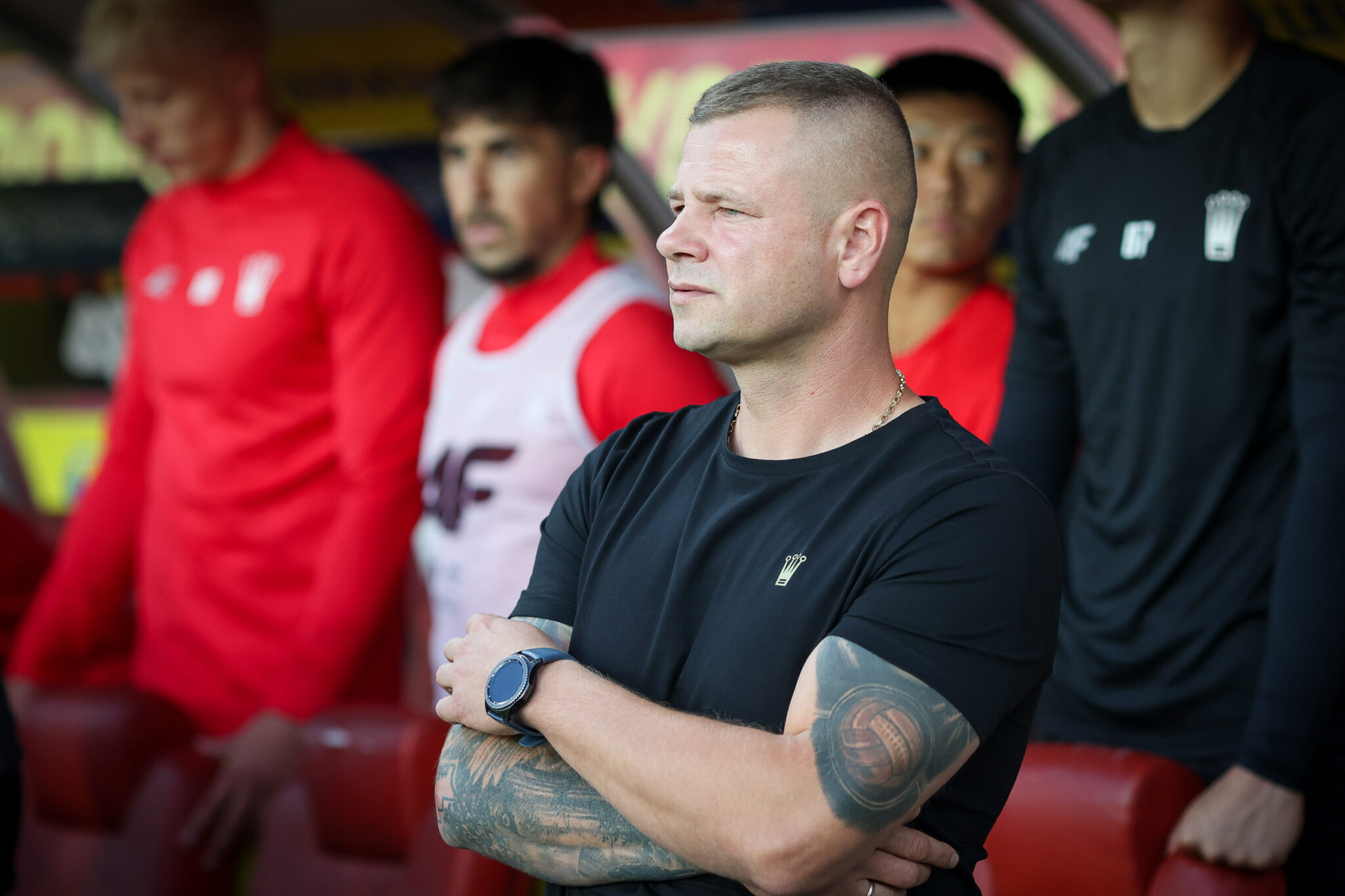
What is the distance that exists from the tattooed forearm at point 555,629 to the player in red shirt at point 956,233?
0.97 metres

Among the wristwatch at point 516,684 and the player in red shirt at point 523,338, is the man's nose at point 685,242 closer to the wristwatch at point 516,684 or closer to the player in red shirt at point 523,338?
the wristwatch at point 516,684

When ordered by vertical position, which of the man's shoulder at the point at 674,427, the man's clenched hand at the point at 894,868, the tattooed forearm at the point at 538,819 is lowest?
the tattooed forearm at the point at 538,819

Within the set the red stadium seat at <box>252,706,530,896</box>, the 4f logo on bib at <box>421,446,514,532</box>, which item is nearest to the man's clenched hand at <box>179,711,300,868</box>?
the red stadium seat at <box>252,706,530,896</box>

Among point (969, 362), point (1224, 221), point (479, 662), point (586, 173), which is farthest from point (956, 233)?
point (479, 662)

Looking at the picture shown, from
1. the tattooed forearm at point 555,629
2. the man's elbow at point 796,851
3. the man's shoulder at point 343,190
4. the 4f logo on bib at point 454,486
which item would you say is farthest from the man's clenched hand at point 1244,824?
the man's shoulder at point 343,190

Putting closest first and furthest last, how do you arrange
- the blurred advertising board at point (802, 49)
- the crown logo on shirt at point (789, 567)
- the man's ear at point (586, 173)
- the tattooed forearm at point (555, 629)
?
the crown logo on shirt at point (789, 567)
the tattooed forearm at point (555, 629)
the man's ear at point (586, 173)
the blurred advertising board at point (802, 49)

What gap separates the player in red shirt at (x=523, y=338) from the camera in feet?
7.13

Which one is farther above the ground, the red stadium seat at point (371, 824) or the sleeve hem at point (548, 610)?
the sleeve hem at point (548, 610)

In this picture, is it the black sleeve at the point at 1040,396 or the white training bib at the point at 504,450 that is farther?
the white training bib at the point at 504,450

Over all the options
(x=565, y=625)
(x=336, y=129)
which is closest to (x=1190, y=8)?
(x=565, y=625)

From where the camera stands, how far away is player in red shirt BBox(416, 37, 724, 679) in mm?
2174

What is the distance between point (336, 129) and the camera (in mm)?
4242

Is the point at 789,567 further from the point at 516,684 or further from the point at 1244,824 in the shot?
the point at 1244,824

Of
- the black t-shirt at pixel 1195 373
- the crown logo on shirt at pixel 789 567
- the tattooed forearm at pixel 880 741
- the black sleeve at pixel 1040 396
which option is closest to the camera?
the tattooed forearm at pixel 880 741
